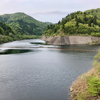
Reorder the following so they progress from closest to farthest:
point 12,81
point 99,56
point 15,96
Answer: point 15,96, point 12,81, point 99,56

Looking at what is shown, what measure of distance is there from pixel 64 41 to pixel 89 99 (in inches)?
4540

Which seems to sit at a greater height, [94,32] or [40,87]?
[94,32]

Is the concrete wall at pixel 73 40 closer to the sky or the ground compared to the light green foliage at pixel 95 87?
closer to the sky

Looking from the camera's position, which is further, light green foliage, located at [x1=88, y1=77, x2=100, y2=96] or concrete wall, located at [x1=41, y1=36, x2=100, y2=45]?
concrete wall, located at [x1=41, y1=36, x2=100, y2=45]

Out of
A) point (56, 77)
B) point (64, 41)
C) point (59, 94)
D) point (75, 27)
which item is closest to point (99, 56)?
point (56, 77)

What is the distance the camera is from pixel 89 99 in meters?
16.8

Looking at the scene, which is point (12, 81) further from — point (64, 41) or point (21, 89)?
point (64, 41)

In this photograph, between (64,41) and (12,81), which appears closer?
(12,81)

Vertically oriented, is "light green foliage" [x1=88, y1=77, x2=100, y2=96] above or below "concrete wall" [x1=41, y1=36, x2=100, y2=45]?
below

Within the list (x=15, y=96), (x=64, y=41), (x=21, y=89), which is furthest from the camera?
(x=64, y=41)

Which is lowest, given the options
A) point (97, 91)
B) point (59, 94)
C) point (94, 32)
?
point (59, 94)

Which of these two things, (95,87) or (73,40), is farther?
(73,40)

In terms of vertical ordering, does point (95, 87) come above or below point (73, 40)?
below

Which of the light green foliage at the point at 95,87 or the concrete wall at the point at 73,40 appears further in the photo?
the concrete wall at the point at 73,40
